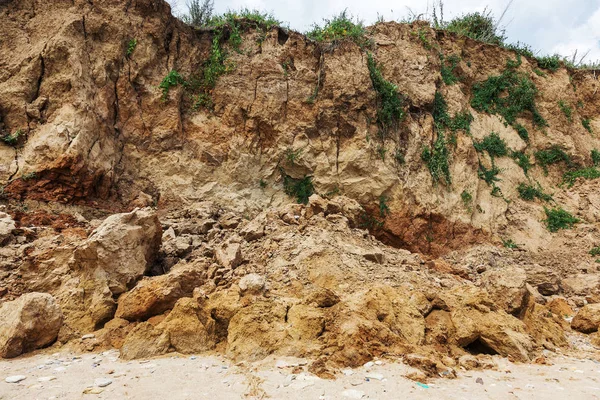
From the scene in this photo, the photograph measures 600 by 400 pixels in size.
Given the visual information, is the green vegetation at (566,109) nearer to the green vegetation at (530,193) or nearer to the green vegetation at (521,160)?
the green vegetation at (521,160)

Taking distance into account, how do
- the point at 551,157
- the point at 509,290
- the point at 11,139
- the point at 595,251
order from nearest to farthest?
the point at 509,290
the point at 11,139
the point at 595,251
the point at 551,157

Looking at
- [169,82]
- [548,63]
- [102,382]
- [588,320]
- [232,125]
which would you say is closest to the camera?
[102,382]

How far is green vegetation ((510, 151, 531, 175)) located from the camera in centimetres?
1290

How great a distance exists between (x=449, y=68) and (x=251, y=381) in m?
12.5

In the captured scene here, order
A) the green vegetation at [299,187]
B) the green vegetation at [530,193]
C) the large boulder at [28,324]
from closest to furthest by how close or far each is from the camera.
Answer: the large boulder at [28,324] → the green vegetation at [299,187] → the green vegetation at [530,193]

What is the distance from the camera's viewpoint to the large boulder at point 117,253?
215 inches

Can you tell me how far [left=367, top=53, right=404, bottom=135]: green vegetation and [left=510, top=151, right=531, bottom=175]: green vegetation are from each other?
4410mm

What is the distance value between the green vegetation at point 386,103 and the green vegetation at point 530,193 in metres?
4.47

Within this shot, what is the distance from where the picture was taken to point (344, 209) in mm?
8672

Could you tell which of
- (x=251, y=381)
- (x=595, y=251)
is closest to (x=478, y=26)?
(x=595, y=251)

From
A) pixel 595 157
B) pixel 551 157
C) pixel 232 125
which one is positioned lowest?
pixel 232 125

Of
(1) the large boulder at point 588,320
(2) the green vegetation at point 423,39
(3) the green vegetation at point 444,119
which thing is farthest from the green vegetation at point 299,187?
(2) the green vegetation at point 423,39

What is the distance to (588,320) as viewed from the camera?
631 centimetres

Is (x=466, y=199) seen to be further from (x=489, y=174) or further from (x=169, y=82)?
(x=169, y=82)
